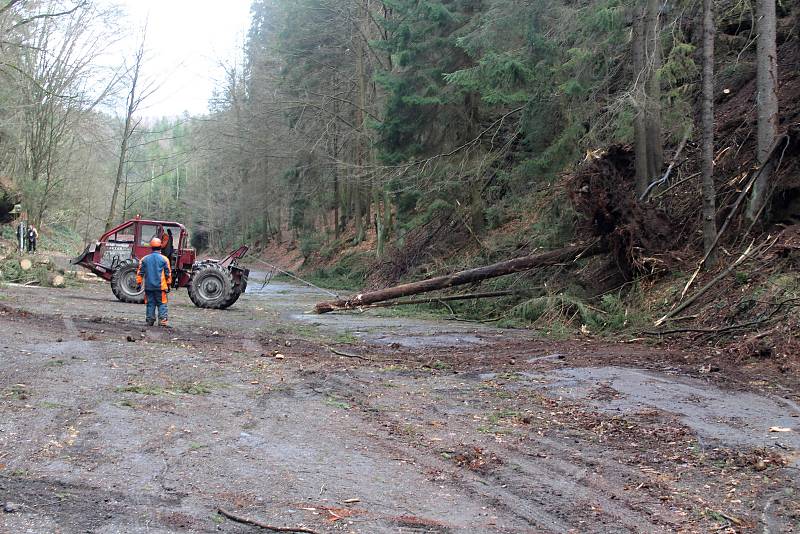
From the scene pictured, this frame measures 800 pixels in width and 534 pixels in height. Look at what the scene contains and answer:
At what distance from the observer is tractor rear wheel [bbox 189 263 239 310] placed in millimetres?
18469

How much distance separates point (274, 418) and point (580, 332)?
8.62m

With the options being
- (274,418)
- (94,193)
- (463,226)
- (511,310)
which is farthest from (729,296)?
(94,193)

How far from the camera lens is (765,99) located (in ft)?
46.3

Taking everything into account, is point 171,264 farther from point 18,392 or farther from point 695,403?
point 695,403

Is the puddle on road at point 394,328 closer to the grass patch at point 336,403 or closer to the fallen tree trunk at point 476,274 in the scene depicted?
the fallen tree trunk at point 476,274

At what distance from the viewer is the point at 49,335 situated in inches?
459

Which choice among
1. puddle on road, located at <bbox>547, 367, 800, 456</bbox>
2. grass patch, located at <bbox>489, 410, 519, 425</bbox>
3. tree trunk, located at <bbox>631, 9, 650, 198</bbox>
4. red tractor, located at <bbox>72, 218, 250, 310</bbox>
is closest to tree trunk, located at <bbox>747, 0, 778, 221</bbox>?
tree trunk, located at <bbox>631, 9, 650, 198</bbox>

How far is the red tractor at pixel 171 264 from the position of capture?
18.5 meters

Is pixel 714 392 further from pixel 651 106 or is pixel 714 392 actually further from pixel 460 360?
pixel 651 106

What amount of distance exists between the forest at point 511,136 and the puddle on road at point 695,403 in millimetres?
3083

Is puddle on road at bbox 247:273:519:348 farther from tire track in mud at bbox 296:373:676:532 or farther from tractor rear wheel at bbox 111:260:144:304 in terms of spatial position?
tire track in mud at bbox 296:373:676:532

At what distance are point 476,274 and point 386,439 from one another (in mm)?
11451

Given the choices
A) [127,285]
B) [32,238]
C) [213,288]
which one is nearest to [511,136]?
[213,288]

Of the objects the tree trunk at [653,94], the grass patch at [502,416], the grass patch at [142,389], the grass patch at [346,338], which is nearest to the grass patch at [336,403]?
the grass patch at [502,416]
